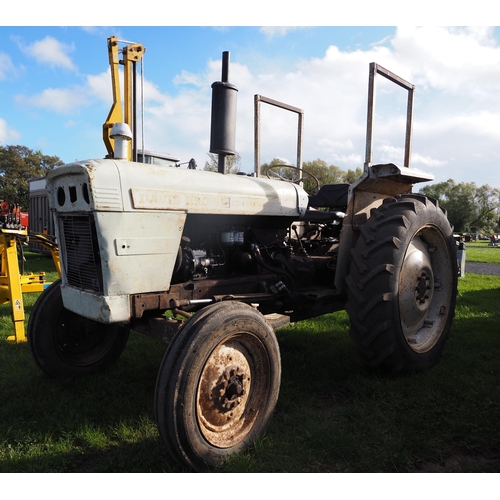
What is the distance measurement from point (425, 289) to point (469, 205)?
179 ft

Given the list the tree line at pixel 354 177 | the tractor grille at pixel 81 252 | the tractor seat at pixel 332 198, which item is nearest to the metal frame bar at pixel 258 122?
the tractor seat at pixel 332 198

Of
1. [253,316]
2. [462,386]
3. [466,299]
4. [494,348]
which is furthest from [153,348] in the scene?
[466,299]

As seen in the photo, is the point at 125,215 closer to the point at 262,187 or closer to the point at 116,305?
the point at 116,305

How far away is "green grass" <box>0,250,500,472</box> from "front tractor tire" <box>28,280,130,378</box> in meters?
0.13

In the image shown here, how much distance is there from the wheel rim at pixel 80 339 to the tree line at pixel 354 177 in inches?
1038

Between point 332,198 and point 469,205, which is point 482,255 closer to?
point 332,198

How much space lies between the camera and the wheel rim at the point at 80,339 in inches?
133

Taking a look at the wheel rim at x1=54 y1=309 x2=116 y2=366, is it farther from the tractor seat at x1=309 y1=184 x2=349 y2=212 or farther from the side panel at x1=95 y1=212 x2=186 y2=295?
the tractor seat at x1=309 y1=184 x2=349 y2=212

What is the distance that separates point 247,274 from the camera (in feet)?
10.8

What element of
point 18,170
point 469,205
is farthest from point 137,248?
point 469,205

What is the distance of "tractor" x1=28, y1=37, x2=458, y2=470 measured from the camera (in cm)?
234

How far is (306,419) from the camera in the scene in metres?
2.77

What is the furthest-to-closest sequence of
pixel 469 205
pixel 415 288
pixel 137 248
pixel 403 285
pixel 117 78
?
pixel 469 205 → pixel 117 78 → pixel 415 288 → pixel 403 285 → pixel 137 248

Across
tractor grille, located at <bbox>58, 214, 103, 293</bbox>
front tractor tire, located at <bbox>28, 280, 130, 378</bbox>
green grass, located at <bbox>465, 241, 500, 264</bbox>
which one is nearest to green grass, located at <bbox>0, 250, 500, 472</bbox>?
front tractor tire, located at <bbox>28, 280, 130, 378</bbox>
